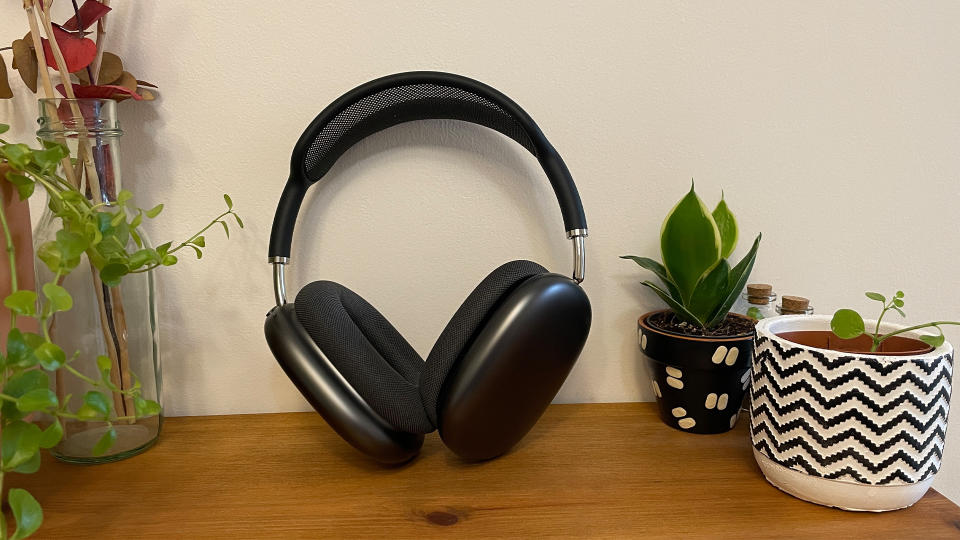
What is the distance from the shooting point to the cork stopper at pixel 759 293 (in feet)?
2.18

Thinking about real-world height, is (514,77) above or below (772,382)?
above

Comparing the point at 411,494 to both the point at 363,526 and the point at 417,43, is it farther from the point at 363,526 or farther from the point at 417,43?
the point at 417,43

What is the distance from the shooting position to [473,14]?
646mm

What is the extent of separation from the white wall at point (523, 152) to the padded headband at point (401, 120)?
0.15 feet

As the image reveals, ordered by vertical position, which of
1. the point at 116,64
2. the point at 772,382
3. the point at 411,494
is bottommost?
the point at 411,494

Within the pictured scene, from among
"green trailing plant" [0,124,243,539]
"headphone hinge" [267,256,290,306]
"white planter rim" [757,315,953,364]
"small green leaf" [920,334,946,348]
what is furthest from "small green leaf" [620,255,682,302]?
"green trailing plant" [0,124,243,539]

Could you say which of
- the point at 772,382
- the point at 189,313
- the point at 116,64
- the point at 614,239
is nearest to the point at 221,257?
the point at 189,313

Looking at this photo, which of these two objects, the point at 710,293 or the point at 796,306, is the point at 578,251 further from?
the point at 796,306

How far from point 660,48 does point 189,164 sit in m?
0.53

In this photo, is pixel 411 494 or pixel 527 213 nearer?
pixel 411 494

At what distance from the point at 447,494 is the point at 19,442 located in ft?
0.99

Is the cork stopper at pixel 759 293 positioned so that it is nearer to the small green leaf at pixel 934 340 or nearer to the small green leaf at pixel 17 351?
the small green leaf at pixel 934 340

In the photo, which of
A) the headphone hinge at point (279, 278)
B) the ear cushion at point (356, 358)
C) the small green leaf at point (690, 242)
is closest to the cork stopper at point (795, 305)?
the small green leaf at point (690, 242)

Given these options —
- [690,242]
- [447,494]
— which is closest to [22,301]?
[447,494]
